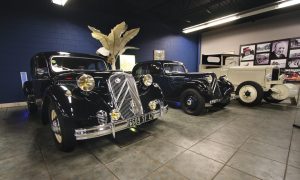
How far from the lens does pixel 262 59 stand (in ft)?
25.1

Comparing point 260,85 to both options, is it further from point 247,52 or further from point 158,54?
point 158,54

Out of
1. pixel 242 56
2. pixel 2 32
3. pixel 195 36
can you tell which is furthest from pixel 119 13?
pixel 242 56

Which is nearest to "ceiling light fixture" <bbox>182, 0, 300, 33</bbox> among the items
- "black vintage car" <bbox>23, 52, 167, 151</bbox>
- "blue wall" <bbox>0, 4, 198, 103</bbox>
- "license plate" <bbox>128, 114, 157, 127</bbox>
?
"blue wall" <bbox>0, 4, 198, 103</bbox>

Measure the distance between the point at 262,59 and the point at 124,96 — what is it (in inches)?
336

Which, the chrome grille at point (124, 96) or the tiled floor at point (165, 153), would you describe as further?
the chrome grille at point (124, 96)

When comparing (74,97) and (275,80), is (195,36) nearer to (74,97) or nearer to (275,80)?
(275,80)

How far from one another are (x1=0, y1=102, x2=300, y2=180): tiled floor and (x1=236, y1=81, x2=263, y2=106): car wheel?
151 cm

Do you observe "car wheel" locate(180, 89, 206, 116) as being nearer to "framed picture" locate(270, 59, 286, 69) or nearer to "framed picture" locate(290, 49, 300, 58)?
"framed picture" locate(270, 59, 286, 69)

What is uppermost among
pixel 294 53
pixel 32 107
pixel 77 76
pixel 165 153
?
pixel 294 53

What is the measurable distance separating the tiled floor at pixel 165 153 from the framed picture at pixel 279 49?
6.04m

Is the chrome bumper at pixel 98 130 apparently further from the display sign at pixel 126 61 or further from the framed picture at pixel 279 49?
the framed picture at pixel 279 49

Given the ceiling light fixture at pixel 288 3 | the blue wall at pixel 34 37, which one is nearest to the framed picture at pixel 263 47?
the ceiling light fixture at pixel 288 3

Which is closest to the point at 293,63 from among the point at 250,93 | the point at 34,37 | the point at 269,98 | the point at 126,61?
the point at 269,98

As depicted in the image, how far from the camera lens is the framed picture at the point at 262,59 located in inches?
294
